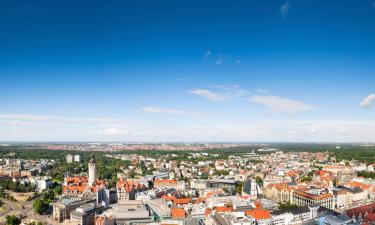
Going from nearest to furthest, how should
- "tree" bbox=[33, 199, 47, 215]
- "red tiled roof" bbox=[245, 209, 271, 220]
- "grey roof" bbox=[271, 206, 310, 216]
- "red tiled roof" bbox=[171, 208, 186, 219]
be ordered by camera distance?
1. "red tiled roof" bbox=[245, 209, 271, 220]
2. "red tiled roof" bbox=[171, 208, 186, 219]
3. "grey roof" bbox=[271, 206, 310, 216]
4. "tree" bbox=[33, 199, 47, 215]

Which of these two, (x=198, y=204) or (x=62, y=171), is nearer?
(x=198, y=204)

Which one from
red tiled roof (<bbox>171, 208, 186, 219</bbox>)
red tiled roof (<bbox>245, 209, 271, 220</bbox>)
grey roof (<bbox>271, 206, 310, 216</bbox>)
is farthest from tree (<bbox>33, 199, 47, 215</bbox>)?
grey roof (<bbox>271, 206, 310, 216</bbox>)

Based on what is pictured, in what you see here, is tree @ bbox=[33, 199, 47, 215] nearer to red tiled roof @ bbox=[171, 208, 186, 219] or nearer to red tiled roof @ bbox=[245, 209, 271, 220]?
red tiled roof @ bbox=[171, 208, 186, 219]

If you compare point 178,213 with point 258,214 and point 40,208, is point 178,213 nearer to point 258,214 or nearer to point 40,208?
point 258,214

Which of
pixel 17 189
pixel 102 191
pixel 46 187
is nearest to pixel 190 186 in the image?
pixel 102 191

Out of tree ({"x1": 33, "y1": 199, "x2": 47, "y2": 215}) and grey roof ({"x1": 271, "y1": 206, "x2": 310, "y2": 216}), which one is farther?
tree ({"x1": 33, "y1": 199, "x2": 47, "y2": 215})

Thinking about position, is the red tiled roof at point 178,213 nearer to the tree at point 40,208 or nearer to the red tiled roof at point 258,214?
the red tiled roof at point 258,214

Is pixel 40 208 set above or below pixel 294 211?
below

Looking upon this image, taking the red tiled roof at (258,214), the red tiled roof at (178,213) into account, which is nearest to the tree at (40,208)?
the red tiled roof at (178,213)

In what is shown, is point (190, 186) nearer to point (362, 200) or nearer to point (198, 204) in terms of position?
point (198, 204)

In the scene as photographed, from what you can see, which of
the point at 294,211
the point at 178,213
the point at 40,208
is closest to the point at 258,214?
the point at 294,211

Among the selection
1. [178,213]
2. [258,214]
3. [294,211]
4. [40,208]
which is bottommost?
[40,208]
